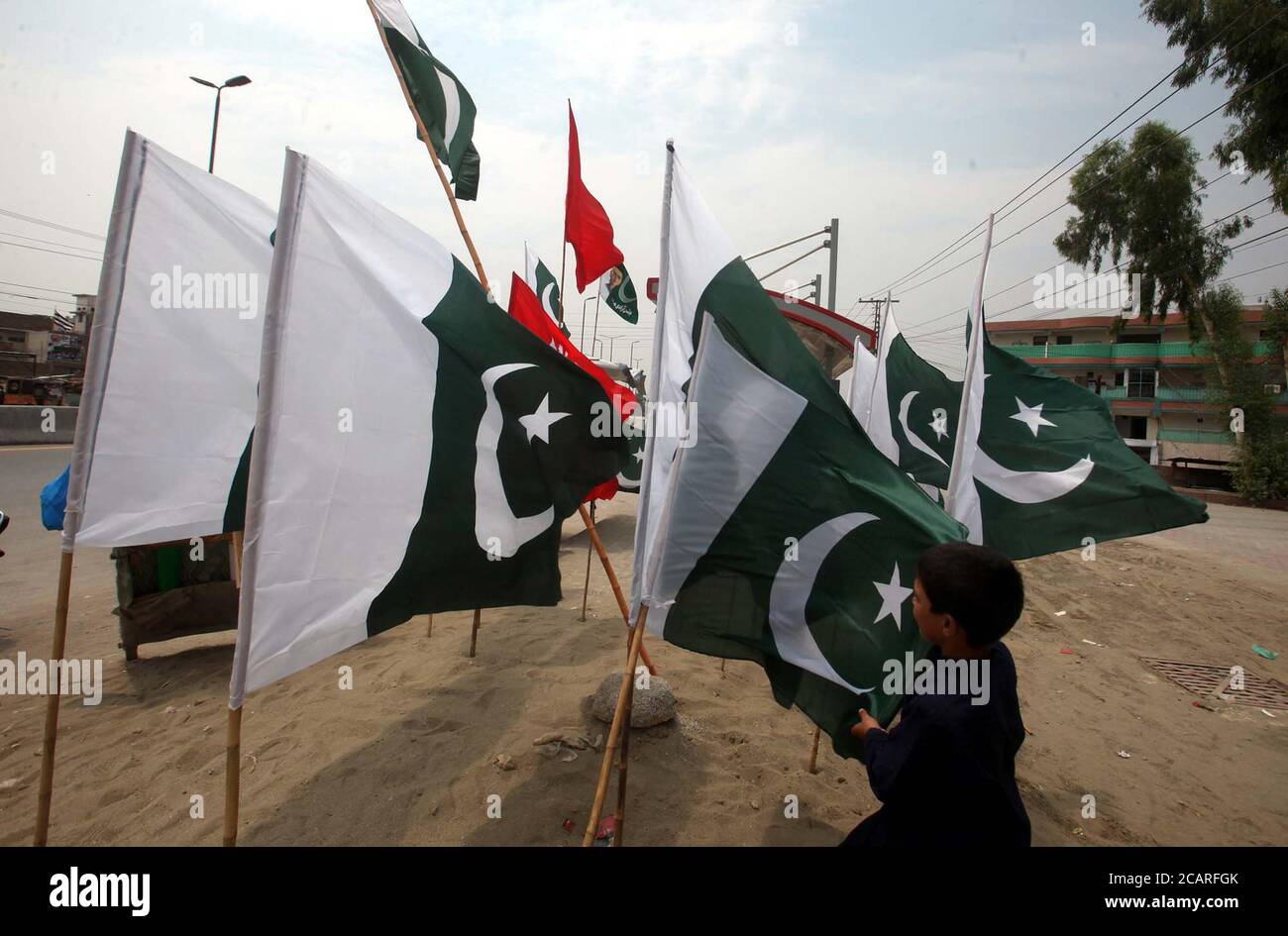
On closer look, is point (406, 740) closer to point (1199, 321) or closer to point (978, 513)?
point (978, 513)

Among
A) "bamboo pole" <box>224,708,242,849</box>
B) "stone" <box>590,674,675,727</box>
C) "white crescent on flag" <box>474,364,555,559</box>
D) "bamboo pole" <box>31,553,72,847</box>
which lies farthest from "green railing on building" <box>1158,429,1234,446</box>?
"bamboo pole" <box>31,553,72,847</box>

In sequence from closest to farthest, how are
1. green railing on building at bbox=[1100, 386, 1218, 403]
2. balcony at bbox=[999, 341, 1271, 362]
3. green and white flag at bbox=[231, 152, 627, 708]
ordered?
green and white flag at bbox=[231, 152, 627, 708]
green railing on building at bbox=[1100, 386, 1218, 403]
balcony at bbox=[999, 341, 1271, 362]

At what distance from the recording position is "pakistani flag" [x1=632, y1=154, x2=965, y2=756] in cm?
290

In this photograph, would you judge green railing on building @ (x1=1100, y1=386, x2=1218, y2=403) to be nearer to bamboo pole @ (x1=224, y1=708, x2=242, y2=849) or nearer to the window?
the window

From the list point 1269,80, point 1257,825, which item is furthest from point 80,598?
point 1269,80

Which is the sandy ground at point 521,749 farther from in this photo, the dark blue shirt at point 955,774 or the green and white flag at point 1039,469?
the dark blue shirt at point 955,774

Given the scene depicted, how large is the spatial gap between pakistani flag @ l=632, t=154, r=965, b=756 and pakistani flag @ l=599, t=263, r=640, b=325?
3.24m

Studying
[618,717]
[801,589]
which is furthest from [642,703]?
[801,589]

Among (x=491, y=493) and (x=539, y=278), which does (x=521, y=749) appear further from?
(x=539, y=278)

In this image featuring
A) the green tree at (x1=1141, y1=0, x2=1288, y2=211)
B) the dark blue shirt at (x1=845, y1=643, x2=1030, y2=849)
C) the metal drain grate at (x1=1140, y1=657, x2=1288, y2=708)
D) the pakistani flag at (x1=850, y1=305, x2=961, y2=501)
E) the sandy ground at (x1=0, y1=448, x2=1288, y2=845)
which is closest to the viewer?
the dark blue shirt at (x1=845, y1=643, x2=1030, y2=849)

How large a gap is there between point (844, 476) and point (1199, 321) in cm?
2771

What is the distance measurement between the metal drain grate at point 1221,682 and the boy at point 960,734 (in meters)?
5.75

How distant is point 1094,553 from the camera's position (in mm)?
10938

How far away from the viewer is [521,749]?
164 inches
